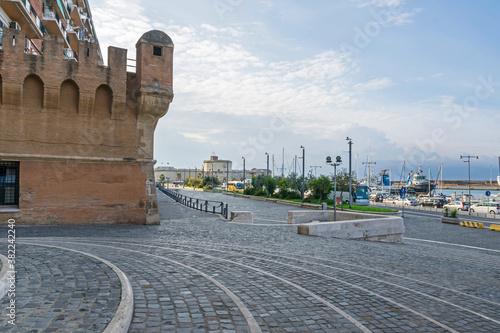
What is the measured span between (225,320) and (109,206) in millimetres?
12688

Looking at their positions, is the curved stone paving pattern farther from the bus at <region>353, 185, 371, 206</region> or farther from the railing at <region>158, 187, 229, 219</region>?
the bus at <region>353, 185, 371, 206</region>

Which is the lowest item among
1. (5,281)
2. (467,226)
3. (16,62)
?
(467,226)

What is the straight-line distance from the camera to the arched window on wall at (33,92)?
14.6m

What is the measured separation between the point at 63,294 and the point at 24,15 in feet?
70.0

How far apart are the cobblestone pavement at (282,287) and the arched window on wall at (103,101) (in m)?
6.24

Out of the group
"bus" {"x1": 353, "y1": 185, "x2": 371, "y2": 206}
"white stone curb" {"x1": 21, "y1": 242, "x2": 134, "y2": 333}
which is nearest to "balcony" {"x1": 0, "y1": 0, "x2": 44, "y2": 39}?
"white stone curb" {"x1": 21, "y1": 242, "x2": 134, "y2": 333}

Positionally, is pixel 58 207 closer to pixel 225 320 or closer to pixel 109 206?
pixel 109 206

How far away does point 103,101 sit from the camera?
52.7 feet

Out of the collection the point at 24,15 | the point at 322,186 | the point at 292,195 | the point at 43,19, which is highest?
the point at 43,19

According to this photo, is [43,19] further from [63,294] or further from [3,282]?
[63,294]

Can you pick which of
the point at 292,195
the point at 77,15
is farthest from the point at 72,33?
the point at 292,195

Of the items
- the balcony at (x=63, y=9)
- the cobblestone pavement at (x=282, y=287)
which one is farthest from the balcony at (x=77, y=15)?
the cobblestone pavement at (x=282, y=287)

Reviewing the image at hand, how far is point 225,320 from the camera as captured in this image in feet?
15.6

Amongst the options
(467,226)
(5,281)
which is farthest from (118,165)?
(467,226)
